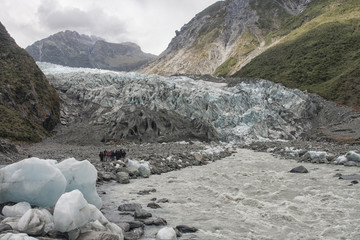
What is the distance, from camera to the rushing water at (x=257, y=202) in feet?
19.8

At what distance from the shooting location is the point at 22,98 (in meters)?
37.9

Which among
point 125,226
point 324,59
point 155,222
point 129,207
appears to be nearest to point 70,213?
point 125,226

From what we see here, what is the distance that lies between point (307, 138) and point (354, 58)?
40.8 meters

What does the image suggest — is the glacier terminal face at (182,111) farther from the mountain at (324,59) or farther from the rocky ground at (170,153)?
the mountain at (324,59)

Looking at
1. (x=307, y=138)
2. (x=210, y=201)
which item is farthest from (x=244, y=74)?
(x=210, y=201)

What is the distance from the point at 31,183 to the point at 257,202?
6035 mm

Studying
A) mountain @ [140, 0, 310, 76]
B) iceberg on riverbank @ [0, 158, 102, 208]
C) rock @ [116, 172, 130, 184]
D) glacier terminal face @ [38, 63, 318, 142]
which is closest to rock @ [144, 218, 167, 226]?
iceberg on riverbank @ [0, 158, 102, 208]

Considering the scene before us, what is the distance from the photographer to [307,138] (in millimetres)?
35406

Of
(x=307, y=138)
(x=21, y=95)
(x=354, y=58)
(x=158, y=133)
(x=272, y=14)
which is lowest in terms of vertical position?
(x=307, y=138)

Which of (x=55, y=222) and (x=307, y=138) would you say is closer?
(x=55, y=222)

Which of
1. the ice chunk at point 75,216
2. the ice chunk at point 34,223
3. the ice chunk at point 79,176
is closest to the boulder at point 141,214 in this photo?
the ice chunk at point 79,176

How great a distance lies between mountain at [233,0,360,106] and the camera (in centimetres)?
5391

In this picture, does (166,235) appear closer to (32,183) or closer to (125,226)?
(125,226)

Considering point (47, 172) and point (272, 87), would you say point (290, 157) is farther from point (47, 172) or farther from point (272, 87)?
point (272, 87)
